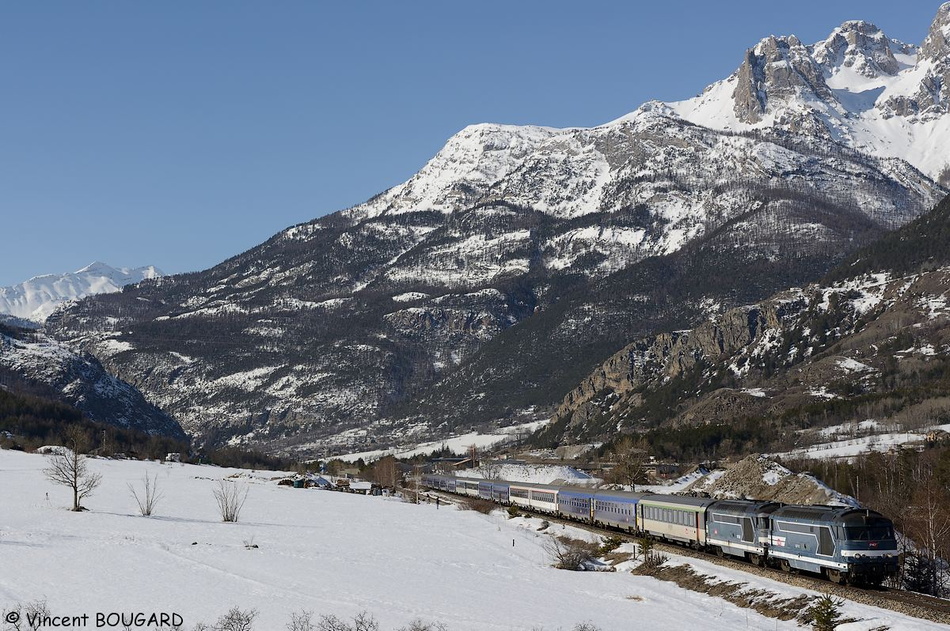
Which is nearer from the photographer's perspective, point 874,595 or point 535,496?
point 874,595

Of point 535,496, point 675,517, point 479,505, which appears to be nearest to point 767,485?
point 535,496

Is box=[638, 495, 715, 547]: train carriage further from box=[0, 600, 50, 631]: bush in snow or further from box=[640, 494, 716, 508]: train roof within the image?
box=[0, 600, 50, 631]: bush in snow

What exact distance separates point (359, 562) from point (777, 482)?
6626 cm

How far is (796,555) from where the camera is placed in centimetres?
6675

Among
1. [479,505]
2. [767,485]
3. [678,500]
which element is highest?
[767,485]

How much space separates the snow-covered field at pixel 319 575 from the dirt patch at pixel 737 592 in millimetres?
814

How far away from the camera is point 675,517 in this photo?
292 feet

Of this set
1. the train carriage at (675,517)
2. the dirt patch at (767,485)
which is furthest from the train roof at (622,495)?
the dirt patch at (767,485)

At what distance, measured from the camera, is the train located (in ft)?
200

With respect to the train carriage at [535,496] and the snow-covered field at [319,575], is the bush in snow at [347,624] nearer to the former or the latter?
the snow-covered field at [319,575]

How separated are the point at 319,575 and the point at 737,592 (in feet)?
99.5

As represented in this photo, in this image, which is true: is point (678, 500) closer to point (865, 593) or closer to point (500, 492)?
point (865, 593)

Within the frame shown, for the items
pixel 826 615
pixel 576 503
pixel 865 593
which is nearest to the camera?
pixel 826 615

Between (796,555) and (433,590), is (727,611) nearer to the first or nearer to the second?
(796,555)
